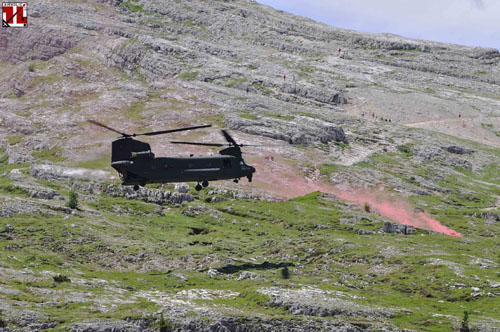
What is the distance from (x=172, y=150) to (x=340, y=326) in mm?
81469

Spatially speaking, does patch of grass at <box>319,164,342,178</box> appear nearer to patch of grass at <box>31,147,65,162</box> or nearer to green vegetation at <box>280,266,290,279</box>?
green vegetation at <box>280,266,290,279</box>

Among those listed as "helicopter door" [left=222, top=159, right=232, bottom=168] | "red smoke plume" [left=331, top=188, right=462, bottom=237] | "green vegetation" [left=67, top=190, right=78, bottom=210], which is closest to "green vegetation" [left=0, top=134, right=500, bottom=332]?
"red smoke plume" [left=331, top=188, right=462, bottom=237]

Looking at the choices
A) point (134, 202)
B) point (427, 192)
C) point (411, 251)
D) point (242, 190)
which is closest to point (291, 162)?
point (242, 190)

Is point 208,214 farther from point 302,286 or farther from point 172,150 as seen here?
point 302,286

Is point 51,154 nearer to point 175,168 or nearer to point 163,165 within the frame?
point 175,168

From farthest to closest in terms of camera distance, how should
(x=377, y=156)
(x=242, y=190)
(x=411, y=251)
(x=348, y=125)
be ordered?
(x=348, y=125), (x=377, y=156), (x=242, y=190), (x=411, y=251)

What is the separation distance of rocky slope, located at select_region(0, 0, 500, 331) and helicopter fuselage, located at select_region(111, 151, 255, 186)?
4.63m

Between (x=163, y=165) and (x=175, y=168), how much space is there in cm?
164

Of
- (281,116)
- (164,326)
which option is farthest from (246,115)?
(164,326)

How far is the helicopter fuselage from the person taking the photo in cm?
A: 7406

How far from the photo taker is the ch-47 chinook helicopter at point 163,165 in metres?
73.7

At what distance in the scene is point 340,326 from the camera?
69375 millimetres

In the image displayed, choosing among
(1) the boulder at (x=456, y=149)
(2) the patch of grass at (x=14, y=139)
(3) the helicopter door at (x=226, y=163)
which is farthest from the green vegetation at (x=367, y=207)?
(2) the patch of grass at (x=14, y=139)

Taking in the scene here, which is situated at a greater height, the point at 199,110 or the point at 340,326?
the point at 199,110
